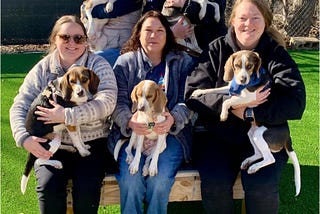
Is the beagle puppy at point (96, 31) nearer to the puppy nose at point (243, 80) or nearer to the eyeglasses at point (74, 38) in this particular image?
the eyeglasses at point (74, 38)

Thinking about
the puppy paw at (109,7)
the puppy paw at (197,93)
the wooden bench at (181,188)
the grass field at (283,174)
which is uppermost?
the puppy paw at (109,7)

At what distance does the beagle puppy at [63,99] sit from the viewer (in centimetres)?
323

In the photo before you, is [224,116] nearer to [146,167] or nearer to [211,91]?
[211,91]

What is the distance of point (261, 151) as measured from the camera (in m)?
3.26

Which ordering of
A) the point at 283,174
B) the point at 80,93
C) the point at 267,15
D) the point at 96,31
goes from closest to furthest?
the point at 80,93
the point at 267,15
the point at 96,31
the point at 283,174

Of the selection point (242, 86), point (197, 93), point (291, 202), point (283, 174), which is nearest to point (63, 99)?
point (197, 93)

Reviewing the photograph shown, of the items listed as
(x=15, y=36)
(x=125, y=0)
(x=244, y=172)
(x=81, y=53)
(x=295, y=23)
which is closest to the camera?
(x=244, y=172)

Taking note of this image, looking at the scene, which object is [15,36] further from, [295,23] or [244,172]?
[244,172]

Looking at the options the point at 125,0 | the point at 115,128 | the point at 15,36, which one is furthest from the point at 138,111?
the point at 15,36

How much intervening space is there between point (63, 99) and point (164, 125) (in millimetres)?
699

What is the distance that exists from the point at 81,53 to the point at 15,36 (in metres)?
8.85

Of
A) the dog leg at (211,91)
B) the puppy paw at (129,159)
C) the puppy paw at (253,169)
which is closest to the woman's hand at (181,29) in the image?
the dog leg at (211,91)

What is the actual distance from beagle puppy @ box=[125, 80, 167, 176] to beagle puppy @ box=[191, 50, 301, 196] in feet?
1.48

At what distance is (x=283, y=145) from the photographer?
132 inches
